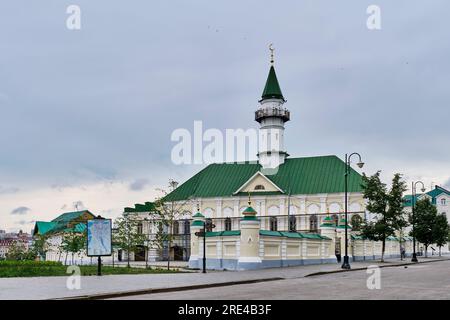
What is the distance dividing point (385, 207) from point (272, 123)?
31.9 m

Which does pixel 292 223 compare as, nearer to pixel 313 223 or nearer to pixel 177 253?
pixel 313 223

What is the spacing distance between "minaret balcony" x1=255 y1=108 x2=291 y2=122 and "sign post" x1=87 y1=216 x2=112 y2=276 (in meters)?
52.7

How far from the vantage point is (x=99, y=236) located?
2820 centimetres

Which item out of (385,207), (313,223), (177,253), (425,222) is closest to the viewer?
(385,207)

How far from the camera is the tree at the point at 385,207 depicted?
48.8m

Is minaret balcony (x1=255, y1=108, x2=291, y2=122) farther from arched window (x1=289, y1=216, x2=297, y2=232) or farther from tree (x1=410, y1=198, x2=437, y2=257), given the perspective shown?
tree (x1=410, y1=198, x2=437, y2=257)

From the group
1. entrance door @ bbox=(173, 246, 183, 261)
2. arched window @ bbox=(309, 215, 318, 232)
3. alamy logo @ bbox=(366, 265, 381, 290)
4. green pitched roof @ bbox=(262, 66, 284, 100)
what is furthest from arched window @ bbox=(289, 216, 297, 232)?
alamy logo @ bbox=(366, 265, 381, 290)

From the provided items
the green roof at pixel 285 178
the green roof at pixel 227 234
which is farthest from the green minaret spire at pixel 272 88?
the green roof at pixel 227 234

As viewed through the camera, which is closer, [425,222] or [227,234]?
[227,234]

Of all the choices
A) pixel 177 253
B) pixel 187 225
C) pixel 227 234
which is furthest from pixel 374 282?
pixel 187 225
